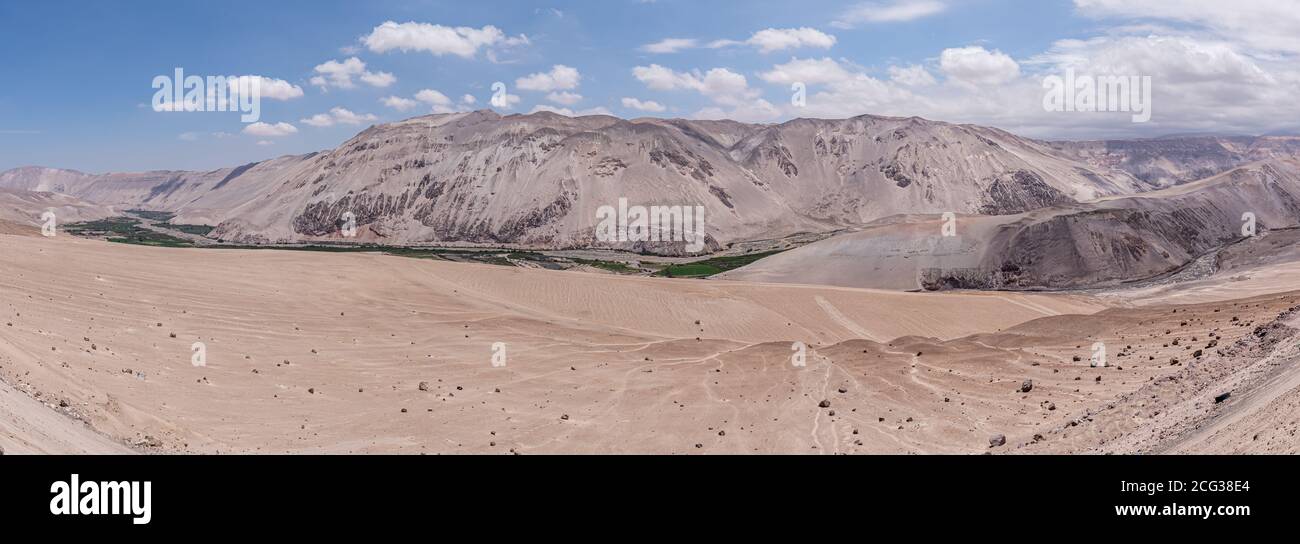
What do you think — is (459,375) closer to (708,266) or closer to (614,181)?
(708,266)

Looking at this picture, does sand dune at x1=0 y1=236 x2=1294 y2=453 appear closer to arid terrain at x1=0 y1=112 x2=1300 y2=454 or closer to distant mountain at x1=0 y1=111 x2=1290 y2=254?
arid terrain at x1=0 y1=112 x2=1300 y2=454

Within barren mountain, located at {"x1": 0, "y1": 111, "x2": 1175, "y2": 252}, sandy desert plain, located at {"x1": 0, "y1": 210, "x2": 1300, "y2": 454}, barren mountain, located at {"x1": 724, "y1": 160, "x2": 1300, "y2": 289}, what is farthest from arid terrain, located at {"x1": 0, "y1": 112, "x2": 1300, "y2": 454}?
barren mountain, located at {"x1": 0, "y1": 111, "x2": 1175, "y2": 252}

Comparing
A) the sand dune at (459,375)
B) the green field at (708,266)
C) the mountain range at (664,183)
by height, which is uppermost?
the mountain range at (664,183)

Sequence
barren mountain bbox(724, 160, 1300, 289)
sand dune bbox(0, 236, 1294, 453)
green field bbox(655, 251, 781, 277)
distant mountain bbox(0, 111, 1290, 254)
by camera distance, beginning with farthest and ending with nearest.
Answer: distant mountain bbox(0, 111, 1290, 254) < green field bbox(655, 251, 781, 277) < barren mountain bbox(724, 160, 1300, 289) < sand dune bbox(0, 236, 1294, 453)

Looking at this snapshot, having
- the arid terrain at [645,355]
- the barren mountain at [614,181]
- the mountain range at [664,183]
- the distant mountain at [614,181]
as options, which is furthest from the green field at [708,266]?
the arid terrain at [645,355]

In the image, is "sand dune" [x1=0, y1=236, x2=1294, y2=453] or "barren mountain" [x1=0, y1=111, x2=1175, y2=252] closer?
"sand dune" [x1=0, y1=236, x2=1294, y2=453]

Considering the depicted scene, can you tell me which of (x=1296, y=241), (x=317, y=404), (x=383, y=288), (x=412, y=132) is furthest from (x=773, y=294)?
(x=412, y=132)

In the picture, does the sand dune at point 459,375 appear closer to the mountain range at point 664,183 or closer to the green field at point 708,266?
the green field at point 708,266

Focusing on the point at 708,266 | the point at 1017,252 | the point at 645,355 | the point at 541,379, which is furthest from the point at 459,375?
the point at 708,266
